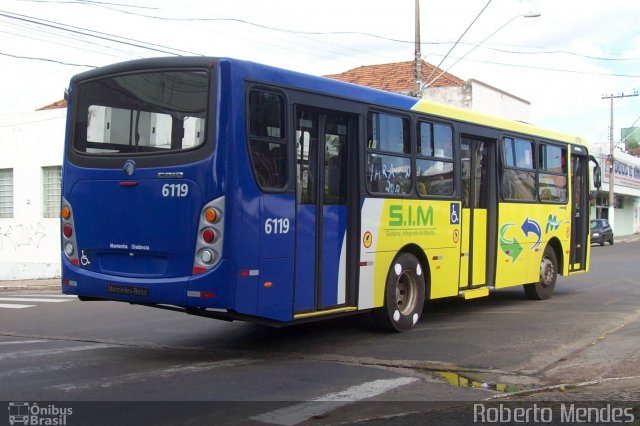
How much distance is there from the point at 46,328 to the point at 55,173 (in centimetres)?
1400

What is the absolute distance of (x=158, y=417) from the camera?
5504 mm

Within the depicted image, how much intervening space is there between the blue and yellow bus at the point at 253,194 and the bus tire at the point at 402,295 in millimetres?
22

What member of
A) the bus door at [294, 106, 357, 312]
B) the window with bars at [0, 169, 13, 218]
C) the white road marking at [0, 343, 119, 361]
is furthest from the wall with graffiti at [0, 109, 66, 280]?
the bus door at [294, 106, 357, 312]

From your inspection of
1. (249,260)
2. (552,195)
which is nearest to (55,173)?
(552,195)

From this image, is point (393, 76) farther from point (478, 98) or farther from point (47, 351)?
point (47, 351)

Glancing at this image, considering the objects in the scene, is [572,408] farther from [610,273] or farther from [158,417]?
[610,273]

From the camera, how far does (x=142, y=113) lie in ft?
24.6

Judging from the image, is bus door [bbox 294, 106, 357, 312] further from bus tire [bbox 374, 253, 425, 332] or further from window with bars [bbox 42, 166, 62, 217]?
window with bars [bbox 42, 166, 62, 217]

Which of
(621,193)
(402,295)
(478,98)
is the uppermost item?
(478,98)

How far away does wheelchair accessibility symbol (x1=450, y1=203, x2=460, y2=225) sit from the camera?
1031 cm

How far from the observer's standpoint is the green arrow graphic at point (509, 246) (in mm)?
11594

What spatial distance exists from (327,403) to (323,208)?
2.76 meters

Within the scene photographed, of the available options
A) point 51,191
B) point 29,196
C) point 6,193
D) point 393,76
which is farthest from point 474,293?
point 393,76

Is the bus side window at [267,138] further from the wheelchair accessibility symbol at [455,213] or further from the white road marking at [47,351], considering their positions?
the wheelchair accessibility symbol at [455,213]
